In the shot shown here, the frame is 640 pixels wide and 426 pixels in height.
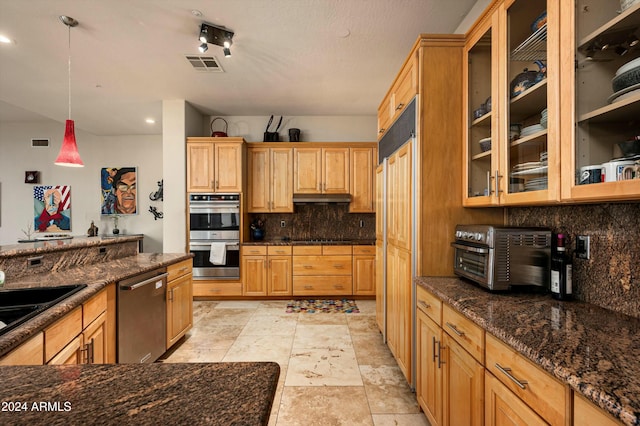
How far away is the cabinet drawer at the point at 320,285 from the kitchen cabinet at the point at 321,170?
4.46 ft

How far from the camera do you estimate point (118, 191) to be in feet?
19.6

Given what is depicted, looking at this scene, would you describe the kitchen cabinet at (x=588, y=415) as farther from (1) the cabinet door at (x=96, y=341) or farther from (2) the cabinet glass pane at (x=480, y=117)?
(1) the cabinet door at (x=96, y=341)

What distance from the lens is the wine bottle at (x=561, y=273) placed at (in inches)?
54.1

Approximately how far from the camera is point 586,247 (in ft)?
4.58

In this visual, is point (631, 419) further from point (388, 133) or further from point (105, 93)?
point (105, 93)

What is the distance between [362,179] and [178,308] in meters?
3.14

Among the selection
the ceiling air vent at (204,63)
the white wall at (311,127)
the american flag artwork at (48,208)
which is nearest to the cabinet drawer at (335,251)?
the white wall at (311,127)

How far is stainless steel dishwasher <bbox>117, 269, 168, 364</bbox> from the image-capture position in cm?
201

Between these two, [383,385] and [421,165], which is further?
[383,385]

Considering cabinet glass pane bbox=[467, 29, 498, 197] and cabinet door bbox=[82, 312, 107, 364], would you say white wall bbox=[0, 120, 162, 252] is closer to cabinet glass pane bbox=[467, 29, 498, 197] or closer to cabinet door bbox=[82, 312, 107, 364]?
cabinet door bbox=[82, 312, 107, 364]

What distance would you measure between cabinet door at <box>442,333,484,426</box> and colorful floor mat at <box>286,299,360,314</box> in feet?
8.00

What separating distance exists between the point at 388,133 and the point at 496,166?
1.26 m

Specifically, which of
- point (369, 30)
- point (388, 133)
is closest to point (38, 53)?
point (369, 30)

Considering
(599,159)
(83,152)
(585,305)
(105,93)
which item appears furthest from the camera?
(83,152)
